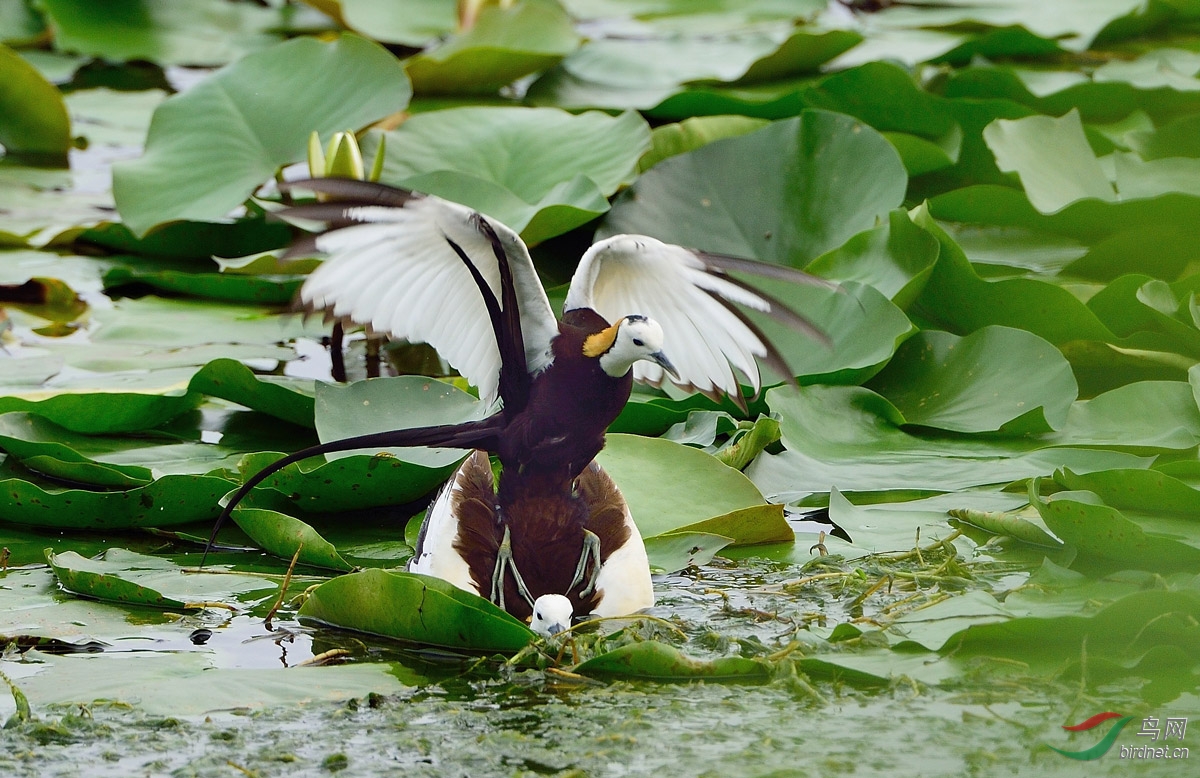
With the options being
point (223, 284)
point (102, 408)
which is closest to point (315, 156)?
point (223, 284)

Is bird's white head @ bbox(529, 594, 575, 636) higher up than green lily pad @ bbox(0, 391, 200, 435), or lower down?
lower down

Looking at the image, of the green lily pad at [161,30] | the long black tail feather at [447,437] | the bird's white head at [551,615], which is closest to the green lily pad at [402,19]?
the green lily pad at [161,30]

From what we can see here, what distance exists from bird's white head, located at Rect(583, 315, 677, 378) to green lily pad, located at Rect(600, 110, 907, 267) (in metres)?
1.64

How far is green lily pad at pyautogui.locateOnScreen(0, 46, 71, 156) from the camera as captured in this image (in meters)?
5.43

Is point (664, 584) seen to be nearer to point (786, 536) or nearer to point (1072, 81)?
point (786, 536)

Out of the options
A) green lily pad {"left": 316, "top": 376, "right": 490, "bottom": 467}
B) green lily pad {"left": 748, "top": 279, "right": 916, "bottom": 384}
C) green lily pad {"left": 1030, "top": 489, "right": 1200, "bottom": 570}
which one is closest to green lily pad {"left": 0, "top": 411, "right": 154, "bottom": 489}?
green lily pad {"left": 316, "top": 376, "right": 490, "bottom": 467}

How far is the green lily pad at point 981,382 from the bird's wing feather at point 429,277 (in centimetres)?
124

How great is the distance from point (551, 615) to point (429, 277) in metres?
0.70

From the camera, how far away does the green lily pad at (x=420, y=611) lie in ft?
8.42

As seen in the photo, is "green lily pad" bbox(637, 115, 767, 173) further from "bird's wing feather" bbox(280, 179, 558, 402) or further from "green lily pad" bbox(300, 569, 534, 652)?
"green lily pad" bbox(300, 569, 534, 652)

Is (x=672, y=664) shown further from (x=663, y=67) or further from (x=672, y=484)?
(x=663, y=67)

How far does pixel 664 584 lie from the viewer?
9.75 ft

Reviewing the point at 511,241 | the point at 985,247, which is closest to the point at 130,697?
the point at 511,241

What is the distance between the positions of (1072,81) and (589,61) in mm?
2027
